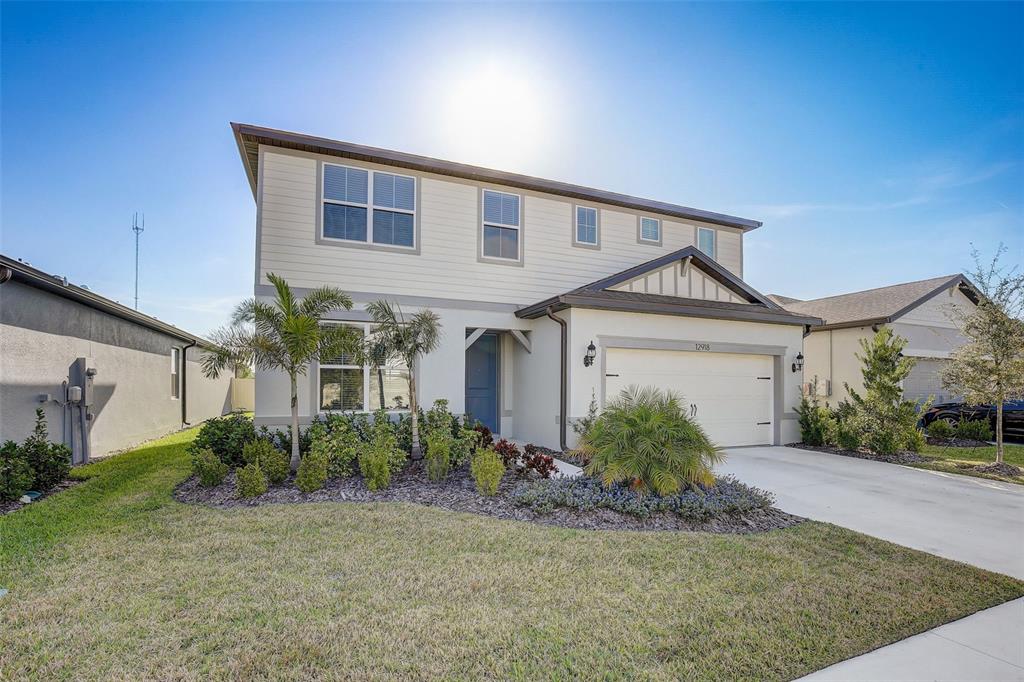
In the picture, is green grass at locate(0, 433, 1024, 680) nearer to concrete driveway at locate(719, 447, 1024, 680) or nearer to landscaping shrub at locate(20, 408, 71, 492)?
concrete driveway at locate(719, 447, 1024, 680)

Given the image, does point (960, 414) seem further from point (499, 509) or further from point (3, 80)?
point (3, 80)

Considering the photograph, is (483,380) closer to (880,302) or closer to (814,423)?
(814,423)

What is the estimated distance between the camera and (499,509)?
5.89m

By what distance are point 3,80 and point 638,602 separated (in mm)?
11293

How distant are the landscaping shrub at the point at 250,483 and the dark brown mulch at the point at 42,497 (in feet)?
8.39

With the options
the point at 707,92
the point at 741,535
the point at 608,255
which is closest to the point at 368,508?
the point at 741,535

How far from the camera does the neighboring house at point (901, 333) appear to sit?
13.9 meters

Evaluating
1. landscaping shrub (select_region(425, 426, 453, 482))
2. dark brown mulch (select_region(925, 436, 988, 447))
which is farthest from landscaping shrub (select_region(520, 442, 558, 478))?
dark brown mulch (select_region(925, 436, 988, 447))

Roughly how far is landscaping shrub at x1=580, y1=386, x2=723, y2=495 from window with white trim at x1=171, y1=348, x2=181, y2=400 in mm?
14001

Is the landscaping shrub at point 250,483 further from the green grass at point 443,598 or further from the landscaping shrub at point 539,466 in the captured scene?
the landscaping shrub at point 539,466

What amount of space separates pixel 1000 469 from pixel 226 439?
13.7m

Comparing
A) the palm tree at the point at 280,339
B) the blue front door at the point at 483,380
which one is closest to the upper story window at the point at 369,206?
the palm tree at the point at 280,339

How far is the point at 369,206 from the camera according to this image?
9969 mm

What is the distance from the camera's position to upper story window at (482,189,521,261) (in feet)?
35.8
